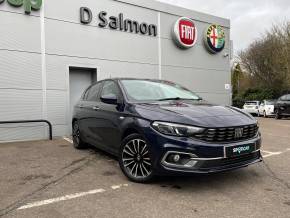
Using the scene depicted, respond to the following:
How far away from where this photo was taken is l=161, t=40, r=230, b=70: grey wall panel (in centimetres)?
1417

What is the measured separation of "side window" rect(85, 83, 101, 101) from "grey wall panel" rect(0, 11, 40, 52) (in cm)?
372

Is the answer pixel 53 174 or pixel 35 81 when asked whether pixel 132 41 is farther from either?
pixel 53 174

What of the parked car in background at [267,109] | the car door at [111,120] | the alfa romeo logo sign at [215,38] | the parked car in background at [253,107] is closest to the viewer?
the car door at [111,120]

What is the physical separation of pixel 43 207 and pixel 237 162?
2.61m

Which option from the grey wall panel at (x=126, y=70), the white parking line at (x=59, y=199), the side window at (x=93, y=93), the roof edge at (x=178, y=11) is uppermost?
the roof edge at (x=178, y=11)

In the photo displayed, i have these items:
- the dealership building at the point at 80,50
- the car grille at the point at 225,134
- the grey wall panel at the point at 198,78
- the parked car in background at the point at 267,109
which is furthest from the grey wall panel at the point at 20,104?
the parked car in background at the point at 267,109

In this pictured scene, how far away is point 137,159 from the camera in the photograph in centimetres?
500

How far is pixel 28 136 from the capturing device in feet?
33.6

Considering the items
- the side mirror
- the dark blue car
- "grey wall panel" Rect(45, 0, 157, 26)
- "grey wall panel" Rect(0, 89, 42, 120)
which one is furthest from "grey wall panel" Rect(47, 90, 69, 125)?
the side mirror

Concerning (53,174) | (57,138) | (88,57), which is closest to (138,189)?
(53,174)

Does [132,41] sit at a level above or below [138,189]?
above

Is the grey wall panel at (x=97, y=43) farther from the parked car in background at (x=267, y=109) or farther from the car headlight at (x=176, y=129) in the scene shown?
the parked car in background at (x=267, y=109)

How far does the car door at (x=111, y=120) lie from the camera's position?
556 cm

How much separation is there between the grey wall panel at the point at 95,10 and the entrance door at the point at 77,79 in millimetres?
1649
